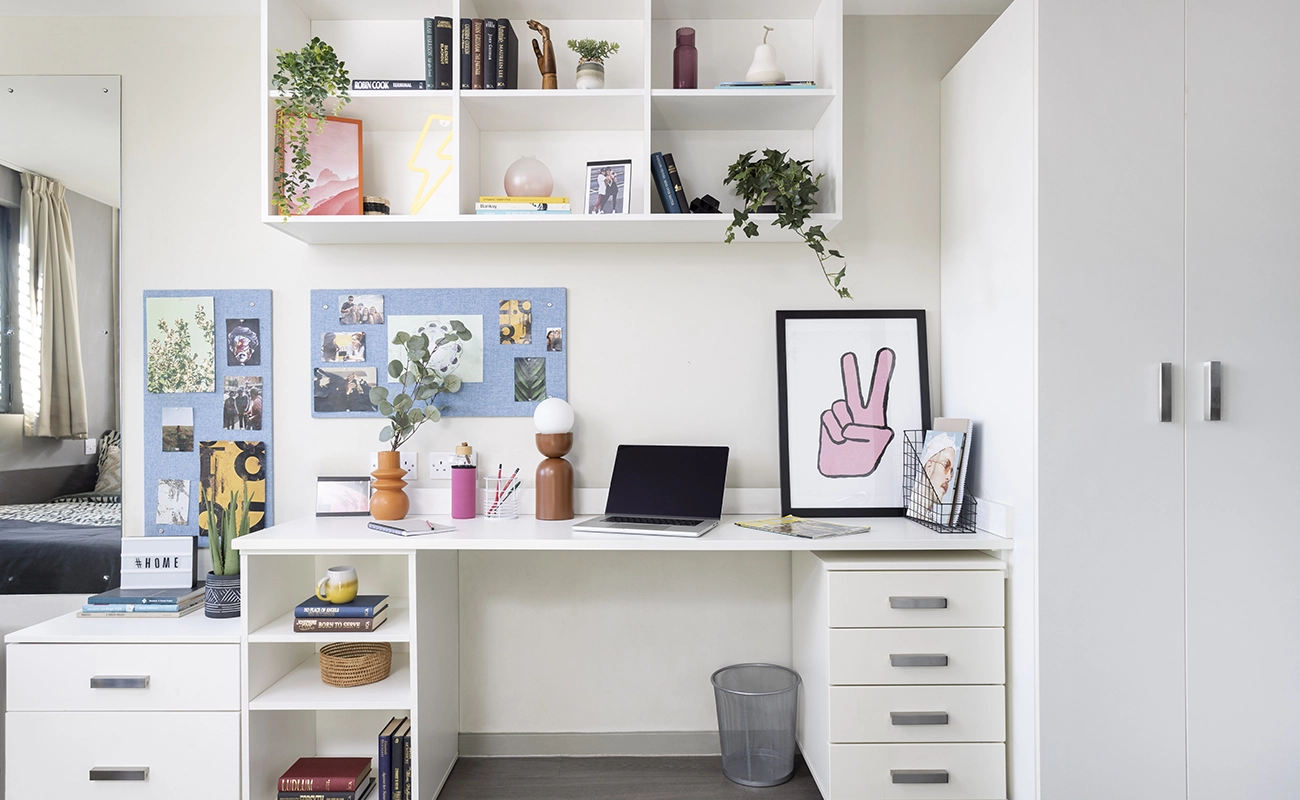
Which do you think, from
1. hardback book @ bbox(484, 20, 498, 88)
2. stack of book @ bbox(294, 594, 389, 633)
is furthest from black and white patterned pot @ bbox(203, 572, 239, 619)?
hardback book @ bbox(484, 20, 498, 88)

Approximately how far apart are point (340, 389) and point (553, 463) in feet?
2.54

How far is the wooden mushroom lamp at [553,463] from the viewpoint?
227 cm

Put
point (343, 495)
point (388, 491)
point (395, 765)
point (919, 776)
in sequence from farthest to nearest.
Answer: point (343, 495), point (388, 491), point (395, 765), point (919, 776)

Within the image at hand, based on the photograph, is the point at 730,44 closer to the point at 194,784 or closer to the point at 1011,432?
the point at 1011,432

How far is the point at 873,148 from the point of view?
2459 millimetres

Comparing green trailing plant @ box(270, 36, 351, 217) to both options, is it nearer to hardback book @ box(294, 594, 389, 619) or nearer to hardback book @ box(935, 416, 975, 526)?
hardback book @ box(294, 594, 389, 619)

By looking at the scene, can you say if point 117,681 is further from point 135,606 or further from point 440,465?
point 440,465

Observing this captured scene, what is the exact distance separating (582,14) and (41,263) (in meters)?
1.94

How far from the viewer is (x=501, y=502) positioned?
2.31 metres

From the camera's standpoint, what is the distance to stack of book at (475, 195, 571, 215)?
7.14ft

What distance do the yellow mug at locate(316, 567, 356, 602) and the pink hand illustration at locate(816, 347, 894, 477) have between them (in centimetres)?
145

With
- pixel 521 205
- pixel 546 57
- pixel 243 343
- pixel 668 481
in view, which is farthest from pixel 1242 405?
pixel 243 343

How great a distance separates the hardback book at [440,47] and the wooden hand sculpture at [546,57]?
0.25 m

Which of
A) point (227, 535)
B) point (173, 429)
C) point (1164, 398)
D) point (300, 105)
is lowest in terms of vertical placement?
point (227, 535)
